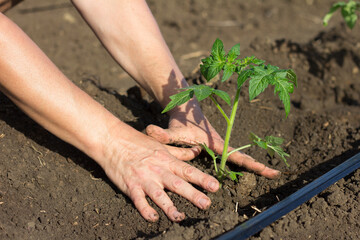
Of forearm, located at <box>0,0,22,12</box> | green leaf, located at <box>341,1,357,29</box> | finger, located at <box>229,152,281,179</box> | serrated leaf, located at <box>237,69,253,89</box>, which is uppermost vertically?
forearm, located at <box>0,0,22,12</box>

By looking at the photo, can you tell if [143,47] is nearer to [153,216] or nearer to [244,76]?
[244,76]

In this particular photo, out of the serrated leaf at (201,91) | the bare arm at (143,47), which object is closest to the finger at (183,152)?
the bare arm at (143,47)

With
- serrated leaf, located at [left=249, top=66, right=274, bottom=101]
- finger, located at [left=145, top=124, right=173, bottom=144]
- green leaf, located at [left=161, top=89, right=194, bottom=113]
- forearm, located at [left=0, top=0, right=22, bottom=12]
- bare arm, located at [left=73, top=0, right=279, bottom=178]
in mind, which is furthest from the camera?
forearm, located at [left=0, top=0, right=22, bottom=12]

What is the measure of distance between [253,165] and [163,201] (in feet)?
1.78

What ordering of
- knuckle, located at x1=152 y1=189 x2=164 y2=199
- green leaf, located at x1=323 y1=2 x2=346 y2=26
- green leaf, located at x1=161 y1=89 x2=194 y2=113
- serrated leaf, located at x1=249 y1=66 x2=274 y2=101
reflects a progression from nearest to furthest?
serrated leaf, located at x1=249 y1=66 x2=274 y2=101 < green leaf, located at x1=161 y1=89 x2=194 y2=113 < knuckle, located at x1=152 y1=189 x2=164 y2=199 < green leaf, located at x1=323 y1=2 x2=346 y2=26

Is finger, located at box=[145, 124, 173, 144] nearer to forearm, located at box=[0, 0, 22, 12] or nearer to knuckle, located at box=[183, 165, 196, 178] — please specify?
knuckle, located at box=[183, 165, 196, 178]

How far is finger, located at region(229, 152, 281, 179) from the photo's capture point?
2.46 m

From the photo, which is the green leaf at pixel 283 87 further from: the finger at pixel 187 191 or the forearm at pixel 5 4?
the forearm at pixel 5 4

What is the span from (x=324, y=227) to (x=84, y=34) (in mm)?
3501

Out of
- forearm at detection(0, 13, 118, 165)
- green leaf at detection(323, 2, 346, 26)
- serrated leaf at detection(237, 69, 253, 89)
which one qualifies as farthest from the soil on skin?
serrated leaf at detection(237, 69, 253, 89)

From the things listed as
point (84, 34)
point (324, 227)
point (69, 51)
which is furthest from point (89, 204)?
point (84, 34)

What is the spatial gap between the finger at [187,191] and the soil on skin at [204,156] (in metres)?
0.05

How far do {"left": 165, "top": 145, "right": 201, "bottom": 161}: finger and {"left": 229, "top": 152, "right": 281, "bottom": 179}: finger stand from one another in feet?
0.64

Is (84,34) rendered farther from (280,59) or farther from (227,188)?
(227,188)
